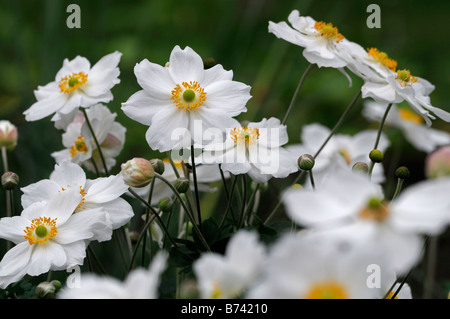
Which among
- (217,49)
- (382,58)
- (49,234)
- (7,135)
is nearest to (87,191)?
(49,234)

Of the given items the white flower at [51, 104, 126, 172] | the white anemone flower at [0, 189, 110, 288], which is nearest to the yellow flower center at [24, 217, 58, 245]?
the white anemone flower at [0, 189, 110, 288]

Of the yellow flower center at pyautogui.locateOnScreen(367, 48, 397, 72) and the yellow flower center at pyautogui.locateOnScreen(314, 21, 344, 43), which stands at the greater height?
the yellow flower center at pyautogui.locateOnScreen(314, 21, 344, 43)

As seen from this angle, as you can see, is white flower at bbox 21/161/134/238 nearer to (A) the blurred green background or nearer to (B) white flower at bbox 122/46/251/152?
(B) white flower at bbox 122/46/251/152

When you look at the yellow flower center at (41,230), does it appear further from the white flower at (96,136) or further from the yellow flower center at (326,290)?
the yellow flower center at (326,290)

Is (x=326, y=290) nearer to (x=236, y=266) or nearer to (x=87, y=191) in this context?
(x=236, y=266)
